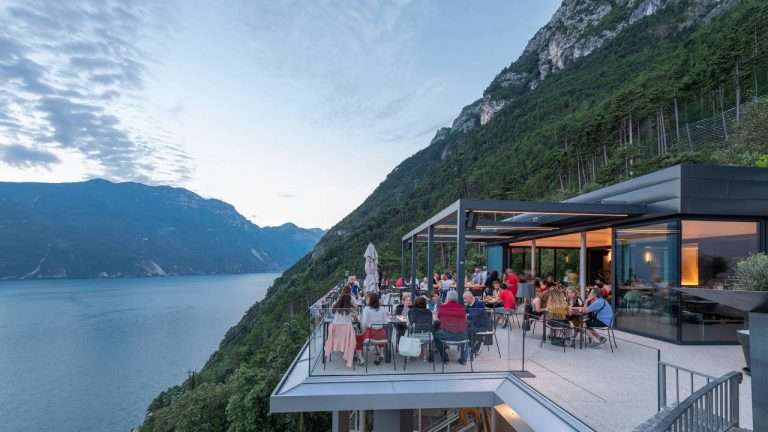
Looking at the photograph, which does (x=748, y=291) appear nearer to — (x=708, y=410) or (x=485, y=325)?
(x=708, y=410)

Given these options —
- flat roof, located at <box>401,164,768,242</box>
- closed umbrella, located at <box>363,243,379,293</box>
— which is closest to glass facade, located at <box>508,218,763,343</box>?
flat roof, located at <box>401,164,768,242</box>

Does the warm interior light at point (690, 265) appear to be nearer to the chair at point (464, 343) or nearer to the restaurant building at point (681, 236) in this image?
the restaurant building at point (681, 236)

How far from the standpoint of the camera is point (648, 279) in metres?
9.09

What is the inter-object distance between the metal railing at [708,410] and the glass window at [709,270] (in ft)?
19.1

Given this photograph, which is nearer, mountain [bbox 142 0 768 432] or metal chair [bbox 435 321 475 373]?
metal chair [bbox 435 321 475 373]

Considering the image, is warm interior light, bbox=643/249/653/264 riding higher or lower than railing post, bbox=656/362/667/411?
higher

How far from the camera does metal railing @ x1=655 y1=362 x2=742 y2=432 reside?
8.21 ft

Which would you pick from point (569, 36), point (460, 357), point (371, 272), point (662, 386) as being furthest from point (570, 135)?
point (662, 386)

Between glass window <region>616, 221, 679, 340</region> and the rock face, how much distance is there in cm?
5407

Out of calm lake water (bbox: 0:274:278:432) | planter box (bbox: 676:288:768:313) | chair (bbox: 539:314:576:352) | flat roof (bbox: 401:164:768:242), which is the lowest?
calm lake water (bbox: 0:274:278:432)

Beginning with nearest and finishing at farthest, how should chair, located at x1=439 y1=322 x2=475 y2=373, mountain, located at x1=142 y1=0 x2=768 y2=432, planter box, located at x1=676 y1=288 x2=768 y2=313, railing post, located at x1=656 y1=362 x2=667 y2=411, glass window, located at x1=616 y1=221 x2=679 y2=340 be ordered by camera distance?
planter box, located at x1=676 y1=288 x2=768 y2=313, railing post, located at x1=656 y1=362 x2=667 y2=411, chair, located at x1=439 y1=322 x2=475 y2=373, glass window, located at x1=616 y1=221 x2=679 y2=340, mountain, located at x1=142 y1=0 x2=768 y2=432

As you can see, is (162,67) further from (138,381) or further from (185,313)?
(185,313)

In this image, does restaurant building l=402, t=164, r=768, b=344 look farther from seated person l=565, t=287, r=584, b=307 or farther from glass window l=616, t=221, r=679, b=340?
seated person l=565, t=287, r=584, b=307

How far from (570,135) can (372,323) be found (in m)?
46.2
